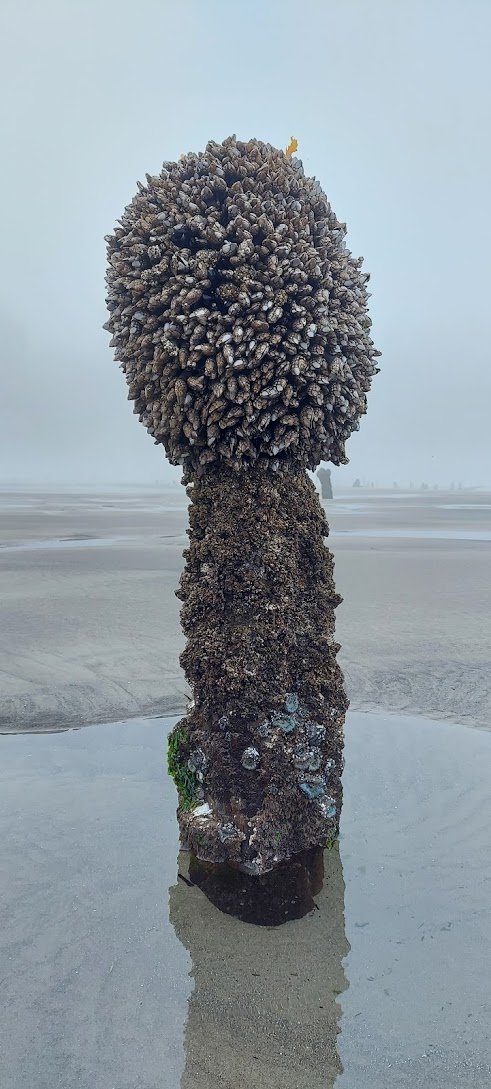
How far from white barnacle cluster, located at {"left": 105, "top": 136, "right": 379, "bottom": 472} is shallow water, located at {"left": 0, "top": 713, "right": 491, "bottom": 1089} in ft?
7.74

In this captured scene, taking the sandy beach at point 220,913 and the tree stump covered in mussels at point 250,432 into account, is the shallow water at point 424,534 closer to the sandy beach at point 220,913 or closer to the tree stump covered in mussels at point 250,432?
the sandy beach at point 220,913

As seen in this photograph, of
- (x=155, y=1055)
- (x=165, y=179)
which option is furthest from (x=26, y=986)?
(x=165, y=179)

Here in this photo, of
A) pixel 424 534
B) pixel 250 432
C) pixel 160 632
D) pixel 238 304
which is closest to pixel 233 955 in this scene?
pixel 250 432

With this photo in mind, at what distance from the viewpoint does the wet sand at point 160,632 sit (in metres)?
6.43

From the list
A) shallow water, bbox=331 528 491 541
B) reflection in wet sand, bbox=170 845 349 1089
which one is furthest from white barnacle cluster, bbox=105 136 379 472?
shallow water, bbox=331 528 491 541

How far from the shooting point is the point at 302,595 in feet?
11.5

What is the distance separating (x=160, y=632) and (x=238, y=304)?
6.18 metres

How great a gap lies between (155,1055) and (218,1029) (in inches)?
10.5

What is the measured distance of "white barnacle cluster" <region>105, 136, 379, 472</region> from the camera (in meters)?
3.12

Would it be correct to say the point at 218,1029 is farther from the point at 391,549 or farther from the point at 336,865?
the point at 391,549

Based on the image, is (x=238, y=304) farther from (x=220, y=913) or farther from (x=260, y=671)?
(x=220, y=913)

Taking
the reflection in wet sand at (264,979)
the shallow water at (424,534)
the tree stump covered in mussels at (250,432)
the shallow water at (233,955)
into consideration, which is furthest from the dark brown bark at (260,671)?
the shallow water at (424,534)

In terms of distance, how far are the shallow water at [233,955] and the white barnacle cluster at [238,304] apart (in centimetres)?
236

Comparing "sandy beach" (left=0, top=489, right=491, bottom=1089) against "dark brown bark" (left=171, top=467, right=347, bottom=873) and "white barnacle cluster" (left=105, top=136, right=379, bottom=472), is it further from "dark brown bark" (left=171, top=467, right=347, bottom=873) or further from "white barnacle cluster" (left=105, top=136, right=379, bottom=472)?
"white barnacle cluster" (left=105, top=136, right=379, bottom=472)
